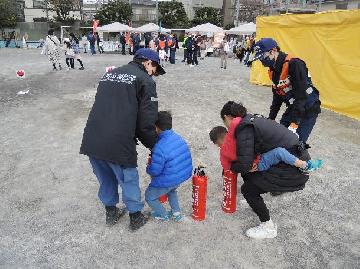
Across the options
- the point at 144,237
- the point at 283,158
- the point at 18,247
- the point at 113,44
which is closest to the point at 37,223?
the point at 18,247

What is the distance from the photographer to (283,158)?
3.12m

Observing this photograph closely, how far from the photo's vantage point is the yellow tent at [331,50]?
25.9 feet

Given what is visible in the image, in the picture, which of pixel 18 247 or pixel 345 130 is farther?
pixel 345 130

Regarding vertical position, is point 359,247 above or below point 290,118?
below

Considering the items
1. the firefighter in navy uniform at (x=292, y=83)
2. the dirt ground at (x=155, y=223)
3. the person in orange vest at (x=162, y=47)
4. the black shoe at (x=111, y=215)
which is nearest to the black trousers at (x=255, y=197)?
the dirt ground at (x=155, y=223)

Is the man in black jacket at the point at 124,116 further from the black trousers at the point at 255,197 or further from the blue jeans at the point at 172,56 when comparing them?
the blue jeans at the point at 172,56

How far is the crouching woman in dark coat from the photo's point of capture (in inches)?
120

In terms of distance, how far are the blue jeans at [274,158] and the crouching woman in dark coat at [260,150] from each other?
40 mm

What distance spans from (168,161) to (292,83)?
2.02 meters

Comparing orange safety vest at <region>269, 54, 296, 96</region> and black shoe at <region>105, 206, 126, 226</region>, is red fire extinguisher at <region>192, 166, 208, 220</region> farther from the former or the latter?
orange safety vest at <region>269, 54, 296, 96</region>

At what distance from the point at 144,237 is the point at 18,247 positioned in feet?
4.00

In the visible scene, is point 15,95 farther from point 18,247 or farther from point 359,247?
point 359,247

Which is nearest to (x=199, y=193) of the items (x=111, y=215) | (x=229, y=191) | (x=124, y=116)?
(x=229, y=191)

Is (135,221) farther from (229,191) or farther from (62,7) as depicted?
(62,7)
